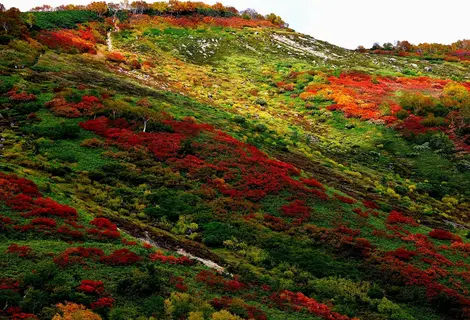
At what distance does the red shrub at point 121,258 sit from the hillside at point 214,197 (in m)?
0.11

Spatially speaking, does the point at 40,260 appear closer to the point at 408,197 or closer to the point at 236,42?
the point at 408,197

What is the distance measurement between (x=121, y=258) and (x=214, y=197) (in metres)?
14.3

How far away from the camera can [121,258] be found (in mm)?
21984

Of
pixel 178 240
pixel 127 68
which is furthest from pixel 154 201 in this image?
pixel 127 68

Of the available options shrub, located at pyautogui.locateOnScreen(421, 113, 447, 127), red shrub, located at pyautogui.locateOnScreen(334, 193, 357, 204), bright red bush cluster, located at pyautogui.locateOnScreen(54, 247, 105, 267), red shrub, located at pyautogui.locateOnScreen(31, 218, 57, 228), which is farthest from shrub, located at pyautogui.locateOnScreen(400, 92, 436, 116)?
red shrub, located at pyautogui.locateOnScreen(31, 218, 57, 228)

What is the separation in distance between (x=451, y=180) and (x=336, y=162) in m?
15.1

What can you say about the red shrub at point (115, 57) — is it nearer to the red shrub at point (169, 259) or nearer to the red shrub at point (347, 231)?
the red shrub at point (347, 231)

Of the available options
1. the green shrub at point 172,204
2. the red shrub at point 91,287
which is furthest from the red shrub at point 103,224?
the red shrub at point 91,287

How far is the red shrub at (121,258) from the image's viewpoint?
2159cm

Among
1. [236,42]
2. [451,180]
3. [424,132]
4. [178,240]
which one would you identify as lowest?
[178,240]

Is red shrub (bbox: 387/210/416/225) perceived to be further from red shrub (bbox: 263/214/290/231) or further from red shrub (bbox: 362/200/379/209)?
red shrub (bbox: 263/214/290/231)

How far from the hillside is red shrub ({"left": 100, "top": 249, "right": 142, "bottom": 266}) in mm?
105

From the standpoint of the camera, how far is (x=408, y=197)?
47.9m

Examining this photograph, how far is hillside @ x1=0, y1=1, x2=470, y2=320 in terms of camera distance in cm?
2078
